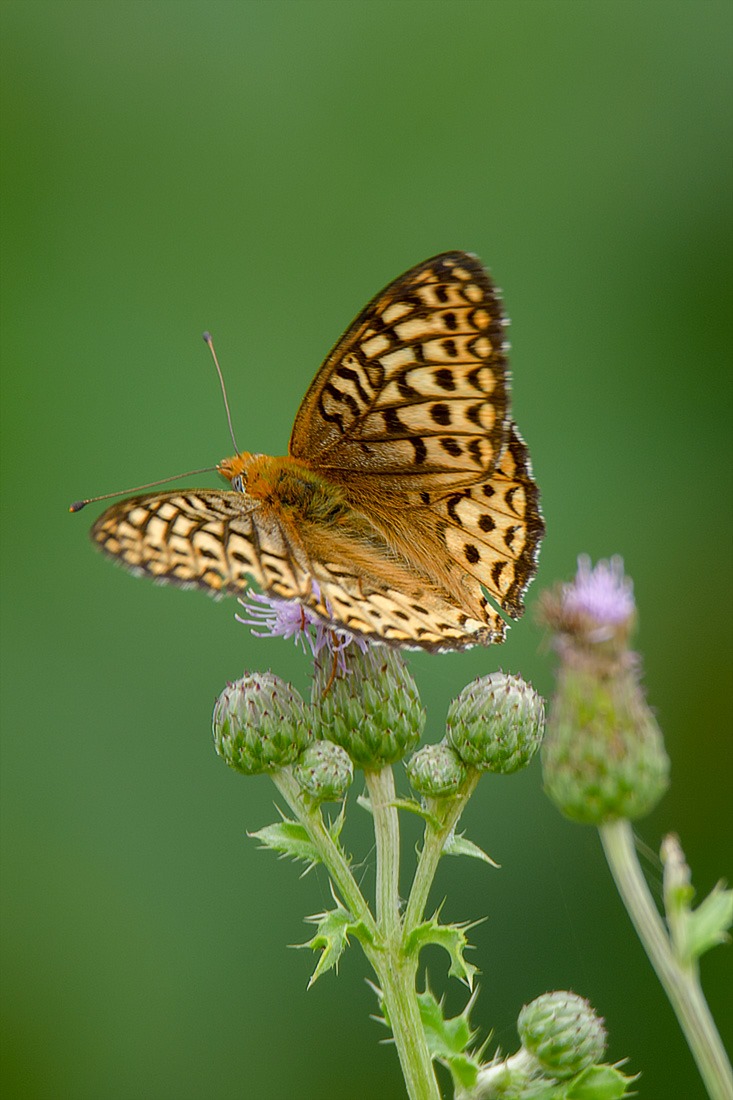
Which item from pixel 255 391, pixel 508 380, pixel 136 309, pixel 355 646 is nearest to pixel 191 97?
pixel 136 309

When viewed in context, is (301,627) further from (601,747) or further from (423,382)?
(601,747)

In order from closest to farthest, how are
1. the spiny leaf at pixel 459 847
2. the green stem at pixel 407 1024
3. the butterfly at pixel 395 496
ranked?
the green stem at pixel 407 1024
the spiny leaf at pixel 459 847
the butterfly at pixel 395 496

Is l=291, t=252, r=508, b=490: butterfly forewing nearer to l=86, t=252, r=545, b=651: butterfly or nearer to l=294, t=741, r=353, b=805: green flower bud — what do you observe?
l=86, t=252, r=545, b=651: butterfly

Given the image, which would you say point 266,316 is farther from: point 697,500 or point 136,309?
point 697,500

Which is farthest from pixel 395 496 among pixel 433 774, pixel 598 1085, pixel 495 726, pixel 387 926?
pixel 598 1085

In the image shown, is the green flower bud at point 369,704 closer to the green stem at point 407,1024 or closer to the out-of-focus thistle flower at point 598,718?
the green stem at point 407,1024

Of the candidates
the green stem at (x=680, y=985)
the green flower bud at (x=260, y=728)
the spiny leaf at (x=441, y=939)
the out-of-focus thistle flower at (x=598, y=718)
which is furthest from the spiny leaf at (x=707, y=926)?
the green flower bud at (x=260, y=728)

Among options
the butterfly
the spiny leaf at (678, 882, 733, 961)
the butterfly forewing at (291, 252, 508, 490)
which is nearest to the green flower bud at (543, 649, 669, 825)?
the spiny leaf at (678, 882, 733, 961)

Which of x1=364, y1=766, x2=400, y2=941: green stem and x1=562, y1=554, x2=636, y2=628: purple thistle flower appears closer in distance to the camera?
x1=562, y1=554, x2=636, y2=628: purple thistle flower
